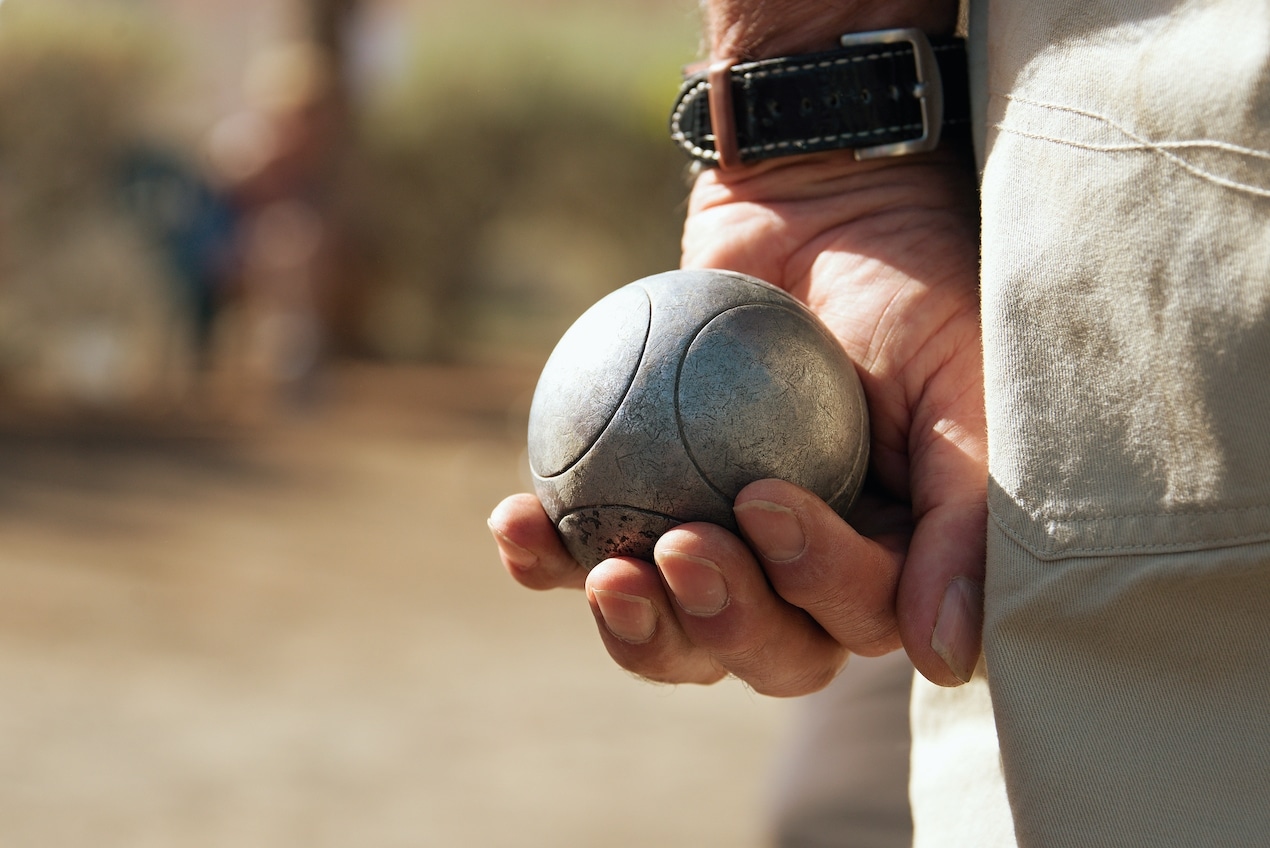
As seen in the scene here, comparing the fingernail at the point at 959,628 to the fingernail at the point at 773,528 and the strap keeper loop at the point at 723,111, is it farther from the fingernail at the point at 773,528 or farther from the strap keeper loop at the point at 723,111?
the strap keeper loop at the point at 723,111

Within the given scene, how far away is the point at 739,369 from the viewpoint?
236cm

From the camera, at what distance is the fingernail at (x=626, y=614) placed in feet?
7.39

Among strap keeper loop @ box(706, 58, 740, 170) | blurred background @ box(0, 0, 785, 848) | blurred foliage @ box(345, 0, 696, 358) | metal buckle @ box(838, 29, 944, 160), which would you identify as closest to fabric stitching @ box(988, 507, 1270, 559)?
metal buckle @ box(838, 29, 944, 160)

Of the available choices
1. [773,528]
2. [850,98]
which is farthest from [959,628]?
[850,98]

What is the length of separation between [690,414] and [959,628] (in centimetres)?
58

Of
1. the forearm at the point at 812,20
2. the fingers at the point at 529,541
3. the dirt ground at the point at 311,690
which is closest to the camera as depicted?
the fingers at the point at 529,541

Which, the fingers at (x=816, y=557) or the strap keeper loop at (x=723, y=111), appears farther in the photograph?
the strap keeper loop at (x=723, y=111)

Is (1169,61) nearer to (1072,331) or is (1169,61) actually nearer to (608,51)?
(1072,331)

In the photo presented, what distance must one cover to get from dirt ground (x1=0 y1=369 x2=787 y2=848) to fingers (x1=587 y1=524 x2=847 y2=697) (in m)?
1.51

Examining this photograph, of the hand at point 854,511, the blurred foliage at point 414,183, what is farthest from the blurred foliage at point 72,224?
the hand at point 854,511

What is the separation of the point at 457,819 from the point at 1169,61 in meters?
4.01

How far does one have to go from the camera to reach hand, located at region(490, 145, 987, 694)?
2.16 meters

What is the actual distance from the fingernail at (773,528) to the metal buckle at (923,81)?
87 centimetres

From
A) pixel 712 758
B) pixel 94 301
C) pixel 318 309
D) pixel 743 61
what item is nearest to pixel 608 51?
pixel 318 309
